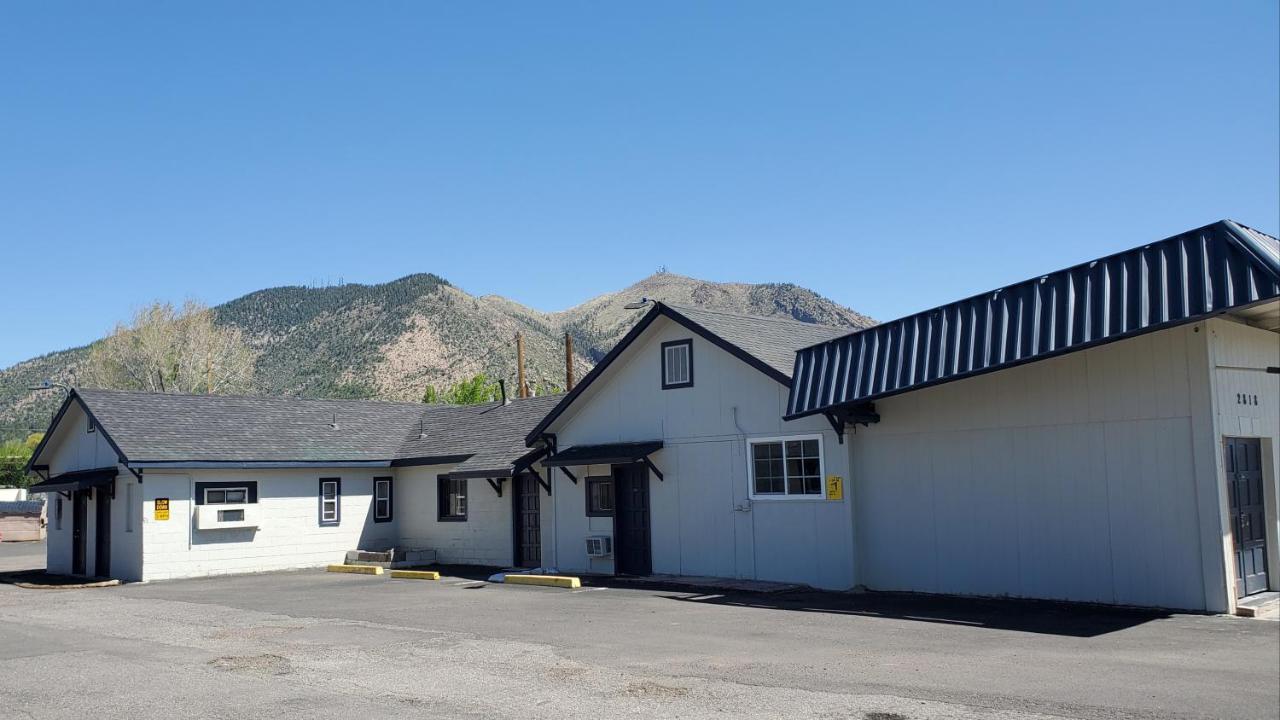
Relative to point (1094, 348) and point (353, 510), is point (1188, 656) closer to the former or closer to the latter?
point (1094, 348)

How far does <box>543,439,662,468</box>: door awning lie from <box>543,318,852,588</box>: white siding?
194mm

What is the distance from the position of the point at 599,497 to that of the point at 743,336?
4.80 meters

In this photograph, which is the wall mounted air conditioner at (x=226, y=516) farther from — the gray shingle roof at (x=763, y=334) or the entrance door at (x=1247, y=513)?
the entrance door at (x=1247, y=513)

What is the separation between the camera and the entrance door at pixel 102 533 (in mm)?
25047

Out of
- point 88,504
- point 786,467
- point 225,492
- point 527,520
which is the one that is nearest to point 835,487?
point 786,467

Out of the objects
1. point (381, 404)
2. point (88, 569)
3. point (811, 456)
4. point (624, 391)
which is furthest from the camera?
point (381, 404)

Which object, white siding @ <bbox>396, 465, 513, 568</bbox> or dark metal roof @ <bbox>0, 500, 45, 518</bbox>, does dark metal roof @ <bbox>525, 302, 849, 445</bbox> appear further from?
dark metal roof @ <bbox>0, 500, 45, 518</bbox>

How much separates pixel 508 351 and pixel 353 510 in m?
72.6

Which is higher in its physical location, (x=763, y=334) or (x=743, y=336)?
(x=763, y=334)

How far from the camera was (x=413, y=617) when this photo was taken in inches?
605

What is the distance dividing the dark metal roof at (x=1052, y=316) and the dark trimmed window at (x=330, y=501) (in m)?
14.3

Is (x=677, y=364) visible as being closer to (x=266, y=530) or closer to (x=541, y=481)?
(x=541, y=481)

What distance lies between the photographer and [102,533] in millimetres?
25312

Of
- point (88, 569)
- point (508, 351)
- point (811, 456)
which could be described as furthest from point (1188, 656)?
point (508, 351)
